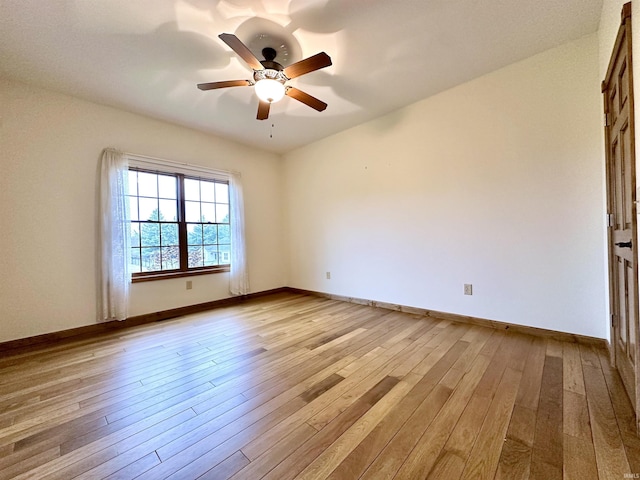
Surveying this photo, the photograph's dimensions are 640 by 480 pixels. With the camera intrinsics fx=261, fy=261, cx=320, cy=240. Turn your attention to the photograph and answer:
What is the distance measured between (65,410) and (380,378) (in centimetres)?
207

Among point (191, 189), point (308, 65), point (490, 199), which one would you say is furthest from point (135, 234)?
point (490, 199)

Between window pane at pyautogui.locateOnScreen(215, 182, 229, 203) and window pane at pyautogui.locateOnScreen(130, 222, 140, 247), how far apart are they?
123cm

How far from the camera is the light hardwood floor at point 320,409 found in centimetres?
120

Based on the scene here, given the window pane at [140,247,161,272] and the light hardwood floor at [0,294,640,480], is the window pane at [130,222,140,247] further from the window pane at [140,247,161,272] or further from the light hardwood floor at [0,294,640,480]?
the light hardwood floor at [0,294,640,480]

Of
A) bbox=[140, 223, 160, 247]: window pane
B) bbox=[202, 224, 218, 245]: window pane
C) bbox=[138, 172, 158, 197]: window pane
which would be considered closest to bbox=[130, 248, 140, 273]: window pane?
bbox=[140, 223, 160, 247]: window pane

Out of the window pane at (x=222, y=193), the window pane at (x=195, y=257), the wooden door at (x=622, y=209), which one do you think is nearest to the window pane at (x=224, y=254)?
the window pane at (x=195, y=257)

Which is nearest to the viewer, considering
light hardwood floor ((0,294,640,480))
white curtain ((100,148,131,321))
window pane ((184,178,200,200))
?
light hardwood floor ((0,294,640,480))

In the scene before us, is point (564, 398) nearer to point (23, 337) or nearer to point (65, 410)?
point (65, 410)

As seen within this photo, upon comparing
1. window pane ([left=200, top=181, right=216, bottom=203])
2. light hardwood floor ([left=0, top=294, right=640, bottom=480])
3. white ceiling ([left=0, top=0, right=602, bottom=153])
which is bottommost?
light hardwood floor ([left=0, top=294, right=640, bottom=480])

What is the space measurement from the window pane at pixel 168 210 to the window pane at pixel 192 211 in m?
0.15

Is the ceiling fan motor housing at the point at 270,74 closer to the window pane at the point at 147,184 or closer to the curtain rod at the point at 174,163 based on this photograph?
the curtain rod at the point at 174,163

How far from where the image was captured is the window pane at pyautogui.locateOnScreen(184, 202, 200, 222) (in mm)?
4008

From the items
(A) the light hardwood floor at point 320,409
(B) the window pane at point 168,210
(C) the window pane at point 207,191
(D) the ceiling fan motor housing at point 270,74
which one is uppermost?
(D) the ceiling fan motor housing at point 270,74

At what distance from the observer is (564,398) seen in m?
1.61
